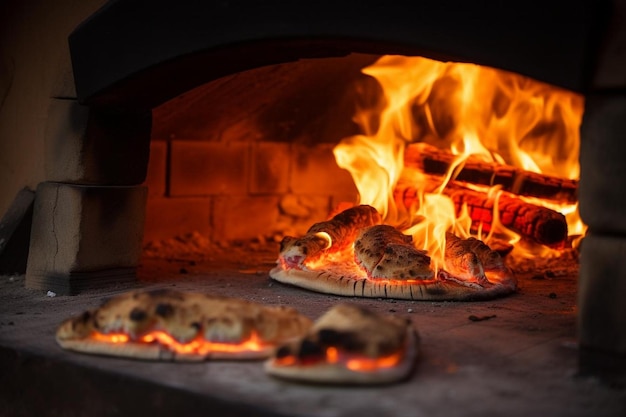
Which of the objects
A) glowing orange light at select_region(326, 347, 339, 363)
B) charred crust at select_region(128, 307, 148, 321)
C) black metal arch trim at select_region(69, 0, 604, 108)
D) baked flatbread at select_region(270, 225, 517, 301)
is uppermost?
black metal arch trim at select_region(69, 0, 604, 108)

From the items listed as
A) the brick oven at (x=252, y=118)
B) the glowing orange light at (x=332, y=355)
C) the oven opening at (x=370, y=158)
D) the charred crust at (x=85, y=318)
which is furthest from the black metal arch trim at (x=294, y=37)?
the charred crust at (x=85, y=318)

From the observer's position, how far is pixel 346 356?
2.24 m

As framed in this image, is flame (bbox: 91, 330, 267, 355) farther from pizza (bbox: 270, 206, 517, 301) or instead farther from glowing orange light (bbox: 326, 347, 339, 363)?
pizza (bbox: 270, 206, 517, 301)

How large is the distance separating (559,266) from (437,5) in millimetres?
2557

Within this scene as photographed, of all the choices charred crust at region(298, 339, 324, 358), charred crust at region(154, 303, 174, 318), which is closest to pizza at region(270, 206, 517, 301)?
charred crust at region(154, 303, 174, 318)

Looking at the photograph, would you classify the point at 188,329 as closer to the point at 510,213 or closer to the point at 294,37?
the point at 294,37

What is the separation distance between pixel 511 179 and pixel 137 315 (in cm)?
287

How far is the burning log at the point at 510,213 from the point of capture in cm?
447

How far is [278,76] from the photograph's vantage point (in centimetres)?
477

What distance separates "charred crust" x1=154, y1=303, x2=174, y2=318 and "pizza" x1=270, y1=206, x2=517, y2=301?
126cm

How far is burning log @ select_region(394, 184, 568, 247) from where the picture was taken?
14.7 feet

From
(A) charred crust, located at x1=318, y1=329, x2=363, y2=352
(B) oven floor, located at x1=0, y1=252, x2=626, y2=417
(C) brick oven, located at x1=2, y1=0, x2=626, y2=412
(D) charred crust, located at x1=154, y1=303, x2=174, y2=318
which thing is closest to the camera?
(B) oven floor, located at x1=0, y1=252, x2=626, y2=417

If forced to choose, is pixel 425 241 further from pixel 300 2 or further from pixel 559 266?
pixel 300 2

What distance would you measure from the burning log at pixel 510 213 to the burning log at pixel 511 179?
0.07m
